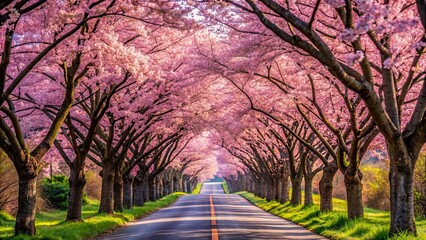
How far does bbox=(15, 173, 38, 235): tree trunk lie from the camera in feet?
44.7

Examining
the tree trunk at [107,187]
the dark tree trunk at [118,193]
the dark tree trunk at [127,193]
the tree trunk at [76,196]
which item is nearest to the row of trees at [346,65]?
the tree trunk at [76,196]

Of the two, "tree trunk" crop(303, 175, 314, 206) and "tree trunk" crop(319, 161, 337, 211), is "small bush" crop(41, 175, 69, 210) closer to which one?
"tree trunk" crop(303, 175, 314, 206)

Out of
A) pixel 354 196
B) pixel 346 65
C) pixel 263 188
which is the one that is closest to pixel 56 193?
pixel 354 196

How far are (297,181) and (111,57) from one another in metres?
21.6

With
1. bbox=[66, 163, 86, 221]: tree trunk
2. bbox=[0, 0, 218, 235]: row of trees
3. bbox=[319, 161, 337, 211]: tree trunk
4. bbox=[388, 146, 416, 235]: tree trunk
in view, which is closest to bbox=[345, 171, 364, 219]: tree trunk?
bbox=[319, 161, 337, 211]: tree trunk

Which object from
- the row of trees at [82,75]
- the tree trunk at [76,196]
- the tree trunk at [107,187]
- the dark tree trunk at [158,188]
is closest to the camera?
the row of trees at [82,75]

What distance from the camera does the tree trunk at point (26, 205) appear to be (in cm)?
1362

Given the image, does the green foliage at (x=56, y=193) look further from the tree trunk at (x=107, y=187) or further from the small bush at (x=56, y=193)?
the tree trunk at (x=107, y=187)

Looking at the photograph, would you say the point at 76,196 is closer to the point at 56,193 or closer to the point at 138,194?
the point at 56,193

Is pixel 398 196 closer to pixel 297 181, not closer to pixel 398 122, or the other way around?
pixel 398 122

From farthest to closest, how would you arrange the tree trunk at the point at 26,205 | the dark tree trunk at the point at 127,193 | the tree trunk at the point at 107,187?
the dark tree trunk at the point at 127,193 < the tree trunk at the point at 107,187 < the tree trunk at the point at 26,205

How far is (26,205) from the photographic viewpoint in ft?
45.3

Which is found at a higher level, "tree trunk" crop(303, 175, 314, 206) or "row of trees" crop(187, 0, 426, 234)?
"row of trees" crop(187, 0, 426, 234)

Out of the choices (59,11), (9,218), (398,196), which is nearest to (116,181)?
(9,218)
